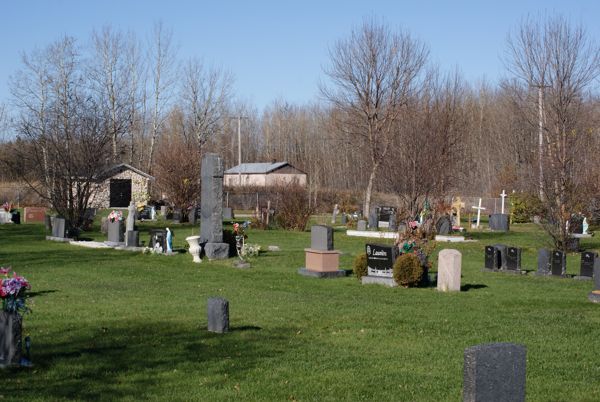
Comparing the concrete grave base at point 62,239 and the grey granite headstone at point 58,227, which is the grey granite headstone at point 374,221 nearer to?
the concrete grave base at point 62,239

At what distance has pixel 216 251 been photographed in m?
26.1

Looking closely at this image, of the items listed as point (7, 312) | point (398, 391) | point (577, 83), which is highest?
point (577, 83)

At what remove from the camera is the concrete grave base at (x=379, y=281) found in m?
19.8

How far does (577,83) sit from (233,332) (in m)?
29.9

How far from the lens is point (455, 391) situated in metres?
9.20

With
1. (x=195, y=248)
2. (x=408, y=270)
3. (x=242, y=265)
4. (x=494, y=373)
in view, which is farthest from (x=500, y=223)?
(x=494, y=373)

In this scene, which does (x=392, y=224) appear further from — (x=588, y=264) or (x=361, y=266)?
(x=361, y=266)

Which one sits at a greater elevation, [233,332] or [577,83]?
[577,83]

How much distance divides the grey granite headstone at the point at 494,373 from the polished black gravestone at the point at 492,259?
1771 centimetres

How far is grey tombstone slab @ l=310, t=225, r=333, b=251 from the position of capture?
21812mm

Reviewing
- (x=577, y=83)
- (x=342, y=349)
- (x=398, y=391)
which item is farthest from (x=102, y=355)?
(x=577, y=83)

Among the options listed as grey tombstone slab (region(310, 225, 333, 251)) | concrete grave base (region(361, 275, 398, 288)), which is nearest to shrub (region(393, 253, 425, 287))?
concrete grave base (region(361, 275, 398, 288))

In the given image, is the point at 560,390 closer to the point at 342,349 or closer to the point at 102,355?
the point at 342,349

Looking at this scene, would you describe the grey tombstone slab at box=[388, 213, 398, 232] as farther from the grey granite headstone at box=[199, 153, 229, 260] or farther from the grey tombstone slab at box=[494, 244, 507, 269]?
the grey tombstone slab at box=[494, 244, 507, 269]
